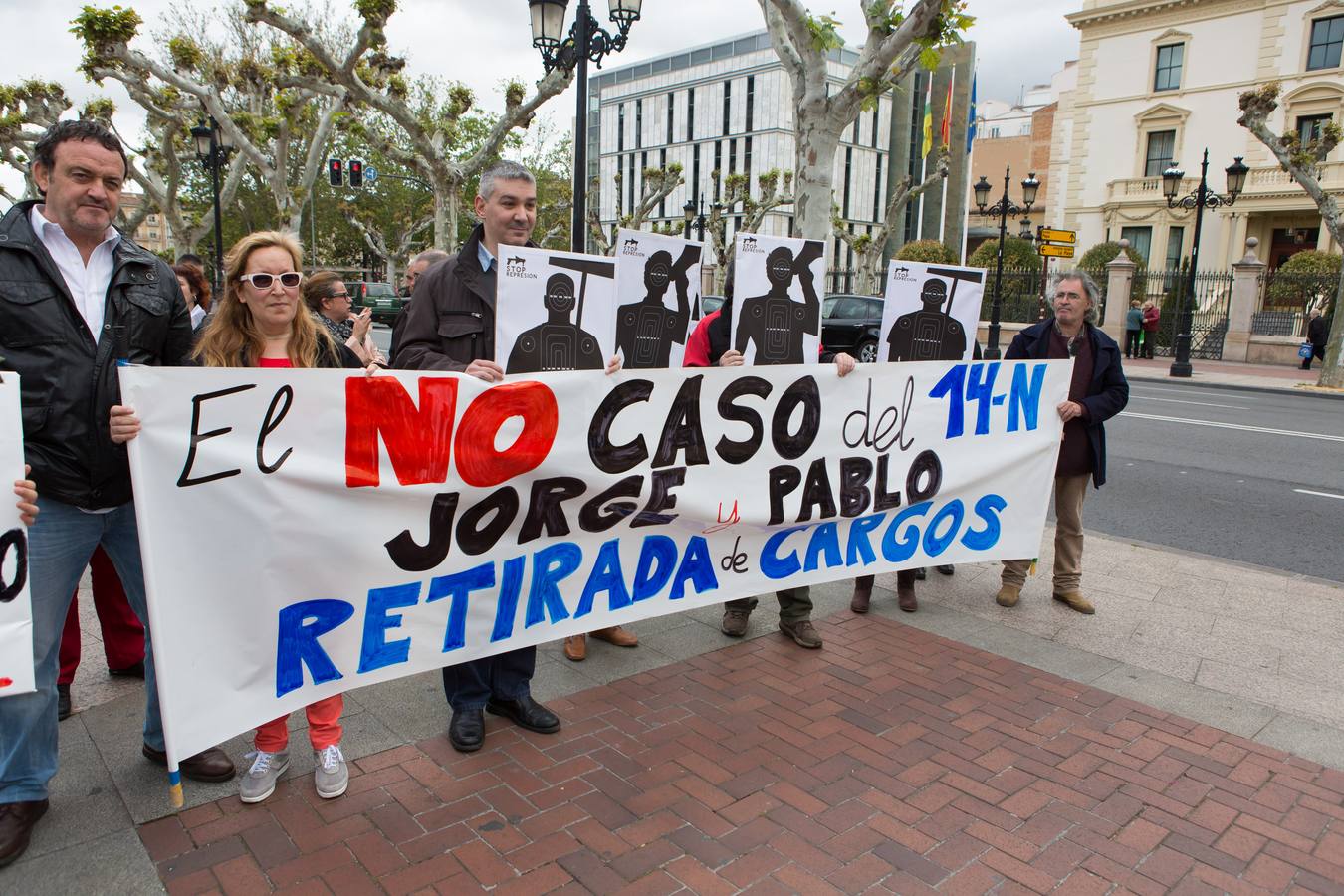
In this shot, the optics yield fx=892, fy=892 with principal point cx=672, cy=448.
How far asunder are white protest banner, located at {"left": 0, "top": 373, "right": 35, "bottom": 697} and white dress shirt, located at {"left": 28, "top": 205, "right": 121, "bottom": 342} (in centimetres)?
40

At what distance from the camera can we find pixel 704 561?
13.6 ft

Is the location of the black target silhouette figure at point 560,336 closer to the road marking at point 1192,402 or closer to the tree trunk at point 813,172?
the tree trunk at point 813,172

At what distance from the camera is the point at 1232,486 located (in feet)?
30.4

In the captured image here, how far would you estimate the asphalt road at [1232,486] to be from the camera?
23.6ft

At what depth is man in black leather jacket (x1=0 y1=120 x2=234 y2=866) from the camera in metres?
2.70

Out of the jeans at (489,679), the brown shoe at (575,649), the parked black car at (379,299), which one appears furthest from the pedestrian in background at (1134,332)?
the jeans at (489,679)

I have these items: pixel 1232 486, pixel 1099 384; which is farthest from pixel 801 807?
pixel 1232 486

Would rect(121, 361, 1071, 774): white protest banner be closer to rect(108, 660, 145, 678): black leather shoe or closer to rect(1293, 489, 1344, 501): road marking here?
rect(108, 660, 145, 678): black leather shoe

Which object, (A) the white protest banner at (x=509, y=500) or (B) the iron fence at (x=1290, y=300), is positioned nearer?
(A) the white protest banner at (x=509, y=500)

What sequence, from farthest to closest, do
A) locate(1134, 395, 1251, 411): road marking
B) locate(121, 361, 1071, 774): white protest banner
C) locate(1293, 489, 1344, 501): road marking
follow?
locate(1134, 395, 1251, 411): road marking, locate(1293, 489, 1344, 501): road marking, locate(121, 361, 1071, 774): white protest banner

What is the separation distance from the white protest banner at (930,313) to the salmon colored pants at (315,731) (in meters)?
3.19

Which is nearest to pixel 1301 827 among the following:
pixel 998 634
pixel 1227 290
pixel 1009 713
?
pixel 1009 713

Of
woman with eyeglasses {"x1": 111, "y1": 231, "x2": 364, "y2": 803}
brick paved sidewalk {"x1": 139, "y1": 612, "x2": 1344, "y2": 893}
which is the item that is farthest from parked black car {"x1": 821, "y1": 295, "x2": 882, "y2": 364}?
woman with eyeglasses {"x1": 111, "y1": 231, "x2": 364, "y2": 803}

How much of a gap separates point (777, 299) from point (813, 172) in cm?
328
